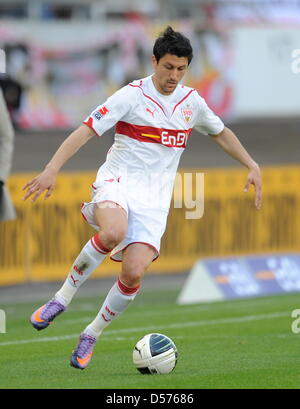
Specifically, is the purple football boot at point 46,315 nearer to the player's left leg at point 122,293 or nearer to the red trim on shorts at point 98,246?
the player's left leg at point 122,293

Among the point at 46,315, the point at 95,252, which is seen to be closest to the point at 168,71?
the point at 95,252

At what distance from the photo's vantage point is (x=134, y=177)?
9305 millimetres

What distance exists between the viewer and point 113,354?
10.4m

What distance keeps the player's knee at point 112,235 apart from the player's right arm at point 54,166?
521mm

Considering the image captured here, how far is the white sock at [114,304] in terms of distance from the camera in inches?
364

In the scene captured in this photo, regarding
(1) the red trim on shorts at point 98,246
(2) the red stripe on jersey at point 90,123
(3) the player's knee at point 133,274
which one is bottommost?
(3) the player's knee at point 133,274

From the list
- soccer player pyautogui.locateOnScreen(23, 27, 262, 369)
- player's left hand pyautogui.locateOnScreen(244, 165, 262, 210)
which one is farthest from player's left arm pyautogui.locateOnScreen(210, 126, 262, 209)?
soccer player pyautogui.locateOnScreen(23, 27, 262, 369)

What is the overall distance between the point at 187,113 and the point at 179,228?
393 inches

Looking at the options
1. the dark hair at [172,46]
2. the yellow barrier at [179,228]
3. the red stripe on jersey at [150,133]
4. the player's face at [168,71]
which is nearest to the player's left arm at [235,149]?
the red stripe on jersey at [150,133]

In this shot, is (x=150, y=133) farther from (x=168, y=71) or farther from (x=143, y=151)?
(x=168, y=71)

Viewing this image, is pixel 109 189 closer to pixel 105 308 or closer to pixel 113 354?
pixel 105 308

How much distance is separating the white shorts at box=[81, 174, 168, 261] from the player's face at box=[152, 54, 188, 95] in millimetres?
762

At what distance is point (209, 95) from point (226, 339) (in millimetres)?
26754

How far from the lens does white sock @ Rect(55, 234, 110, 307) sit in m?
9.07
